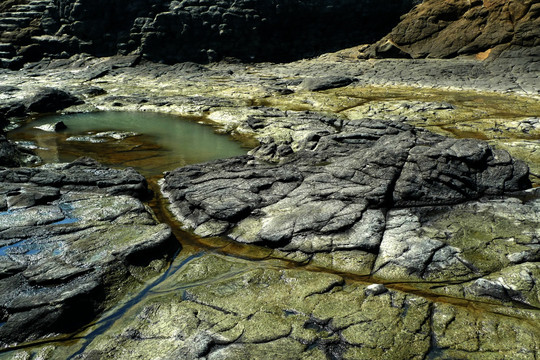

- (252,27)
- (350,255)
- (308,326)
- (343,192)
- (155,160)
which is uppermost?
(252,27)

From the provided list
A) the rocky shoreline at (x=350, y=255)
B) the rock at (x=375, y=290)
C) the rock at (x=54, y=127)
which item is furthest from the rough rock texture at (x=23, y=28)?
the rock at (x=375, y=290)

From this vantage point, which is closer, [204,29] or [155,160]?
[155,160]

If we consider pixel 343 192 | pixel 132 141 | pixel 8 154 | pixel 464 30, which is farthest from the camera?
pixel 464 30

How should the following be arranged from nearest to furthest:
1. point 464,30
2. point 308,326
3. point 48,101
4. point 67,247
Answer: point 308,326 < point 67,247 < point 48,101 < point 464,30

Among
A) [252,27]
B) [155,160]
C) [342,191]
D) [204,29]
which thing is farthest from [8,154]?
[252,27]

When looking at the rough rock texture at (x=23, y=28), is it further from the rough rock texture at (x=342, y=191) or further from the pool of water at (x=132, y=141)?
the rough rock texture at (x=342, y=191)

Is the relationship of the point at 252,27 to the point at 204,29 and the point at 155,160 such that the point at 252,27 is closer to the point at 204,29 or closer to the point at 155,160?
the point at 204,29

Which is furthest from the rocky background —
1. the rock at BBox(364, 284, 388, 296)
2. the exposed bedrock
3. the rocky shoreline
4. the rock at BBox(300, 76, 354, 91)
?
the rock at BBox(364, 284, 388, 296)
